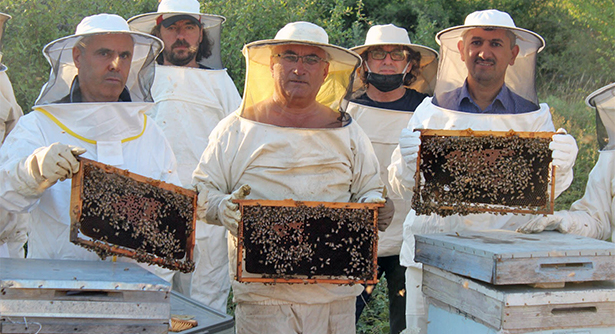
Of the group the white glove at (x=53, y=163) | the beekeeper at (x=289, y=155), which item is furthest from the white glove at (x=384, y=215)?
the white glove at (x=53, y=163)

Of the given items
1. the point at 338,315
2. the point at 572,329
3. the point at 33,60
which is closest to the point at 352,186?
the point at 338,315

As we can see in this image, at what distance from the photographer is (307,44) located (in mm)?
3369

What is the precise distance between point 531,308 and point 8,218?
2.95 m

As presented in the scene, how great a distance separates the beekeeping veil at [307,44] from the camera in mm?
3346

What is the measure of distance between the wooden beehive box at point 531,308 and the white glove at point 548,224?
522mm

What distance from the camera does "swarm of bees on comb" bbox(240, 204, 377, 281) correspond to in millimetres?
3115

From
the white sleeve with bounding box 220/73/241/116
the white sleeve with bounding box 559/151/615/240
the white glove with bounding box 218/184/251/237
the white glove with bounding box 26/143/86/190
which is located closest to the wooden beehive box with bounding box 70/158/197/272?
the white glove with bounding box 26/143/86/190

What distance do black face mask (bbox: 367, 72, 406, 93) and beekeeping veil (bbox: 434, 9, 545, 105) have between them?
51.0 inches

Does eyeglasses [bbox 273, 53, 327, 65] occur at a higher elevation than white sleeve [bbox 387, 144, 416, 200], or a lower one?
higher

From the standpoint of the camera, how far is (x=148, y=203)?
9.73 ft

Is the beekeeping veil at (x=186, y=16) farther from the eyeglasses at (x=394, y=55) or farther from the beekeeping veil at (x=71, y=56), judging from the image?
the beekeeping veil at (x=71, y=56)

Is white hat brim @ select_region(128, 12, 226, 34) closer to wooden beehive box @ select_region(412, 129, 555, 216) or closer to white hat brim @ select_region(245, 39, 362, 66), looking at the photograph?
white hat brim @ select_region(245, 39, 362, 66)

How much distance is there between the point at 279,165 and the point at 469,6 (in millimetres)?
11647

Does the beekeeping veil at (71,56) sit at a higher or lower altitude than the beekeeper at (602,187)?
higher
